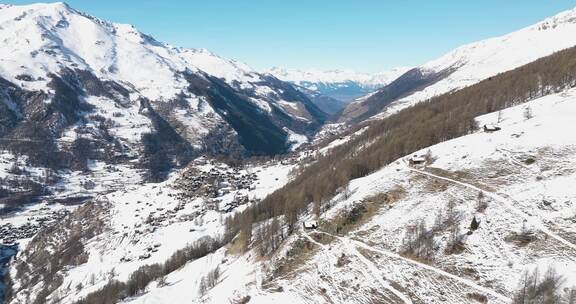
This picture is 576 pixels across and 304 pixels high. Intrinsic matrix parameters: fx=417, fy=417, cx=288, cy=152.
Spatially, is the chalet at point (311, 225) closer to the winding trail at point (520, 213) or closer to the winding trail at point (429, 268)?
the winding trail at point (429, 268)

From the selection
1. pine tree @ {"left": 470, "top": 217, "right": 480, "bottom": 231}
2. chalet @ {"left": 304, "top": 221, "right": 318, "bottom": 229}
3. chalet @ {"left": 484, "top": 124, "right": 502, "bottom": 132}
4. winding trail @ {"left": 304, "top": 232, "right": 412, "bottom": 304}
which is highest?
chalet @ {"left": 484, "top": 124, "right": 502, "bottom": 132}

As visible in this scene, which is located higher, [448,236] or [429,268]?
[448,236]

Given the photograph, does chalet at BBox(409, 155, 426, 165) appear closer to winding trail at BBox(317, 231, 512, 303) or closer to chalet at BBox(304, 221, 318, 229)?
chalet at BBox(304, 221, 318, 229)

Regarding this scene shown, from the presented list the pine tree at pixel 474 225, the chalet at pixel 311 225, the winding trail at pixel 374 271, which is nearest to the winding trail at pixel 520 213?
the pine tree at pixel 474 225

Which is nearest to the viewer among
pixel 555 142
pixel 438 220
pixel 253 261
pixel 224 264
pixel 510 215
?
pixel 510 215

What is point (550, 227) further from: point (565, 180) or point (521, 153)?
point (521, 153)

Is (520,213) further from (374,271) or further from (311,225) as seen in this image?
(311,225)

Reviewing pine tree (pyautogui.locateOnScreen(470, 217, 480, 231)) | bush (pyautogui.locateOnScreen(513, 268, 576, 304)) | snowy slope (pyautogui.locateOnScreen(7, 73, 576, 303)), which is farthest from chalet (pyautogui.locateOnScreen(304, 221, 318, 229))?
bush (pyautogui.locateOnScreen(513, 268, 576, 304))

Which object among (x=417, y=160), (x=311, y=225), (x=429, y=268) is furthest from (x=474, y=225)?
(x=417, y=160)

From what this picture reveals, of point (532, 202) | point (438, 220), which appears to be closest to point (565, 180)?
point (532, 202)
